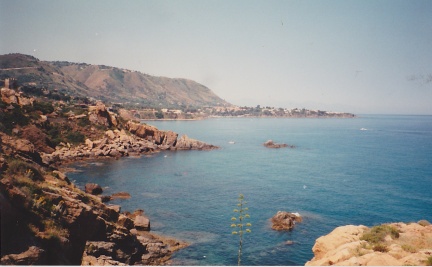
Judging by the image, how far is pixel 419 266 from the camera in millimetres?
16047

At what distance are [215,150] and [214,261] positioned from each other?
285ft

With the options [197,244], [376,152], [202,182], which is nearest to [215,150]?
[202,182]

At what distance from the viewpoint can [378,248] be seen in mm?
20172

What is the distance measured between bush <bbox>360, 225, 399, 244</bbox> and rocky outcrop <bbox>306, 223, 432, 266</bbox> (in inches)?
2.9

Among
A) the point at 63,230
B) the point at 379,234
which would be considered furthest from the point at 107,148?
the point at 379,234

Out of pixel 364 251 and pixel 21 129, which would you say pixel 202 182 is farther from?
pixel 364 251

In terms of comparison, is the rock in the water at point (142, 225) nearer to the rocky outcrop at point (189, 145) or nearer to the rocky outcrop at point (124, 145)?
the rocky outcrop at point (124, 145)

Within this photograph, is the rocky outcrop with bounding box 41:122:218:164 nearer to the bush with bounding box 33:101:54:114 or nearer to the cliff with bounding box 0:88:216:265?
the bush with bounding box 33:101:54:114

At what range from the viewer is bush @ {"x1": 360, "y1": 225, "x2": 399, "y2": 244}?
2221 centimetres

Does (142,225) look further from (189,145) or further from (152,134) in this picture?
(189,145)

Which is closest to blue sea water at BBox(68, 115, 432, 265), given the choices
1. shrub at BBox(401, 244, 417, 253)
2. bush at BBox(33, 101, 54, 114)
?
shrub at BBox(401, 244, 417, 253)

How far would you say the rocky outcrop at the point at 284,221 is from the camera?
44625 millimetres

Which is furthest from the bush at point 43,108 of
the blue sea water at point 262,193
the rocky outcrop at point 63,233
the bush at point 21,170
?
the bush at point 21,170

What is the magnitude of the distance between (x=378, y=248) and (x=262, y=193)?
4322 centimetres
